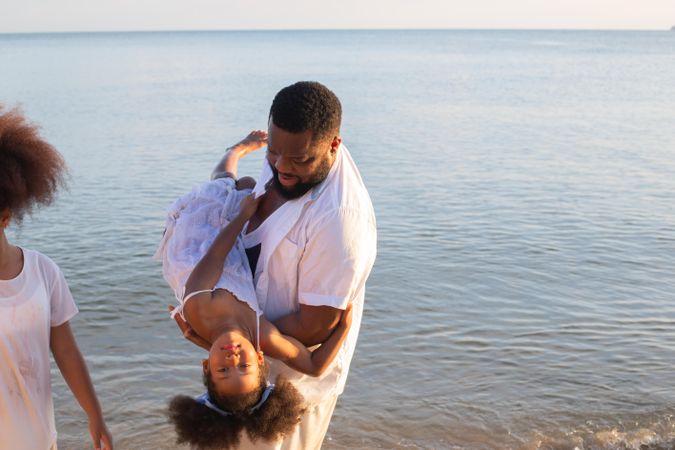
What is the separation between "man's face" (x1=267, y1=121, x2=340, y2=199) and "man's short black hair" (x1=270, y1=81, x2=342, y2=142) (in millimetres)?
25

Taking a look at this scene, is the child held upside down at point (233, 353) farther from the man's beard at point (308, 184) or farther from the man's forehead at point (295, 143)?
the man's forehead at point (295, 143)

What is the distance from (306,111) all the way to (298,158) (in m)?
0.17

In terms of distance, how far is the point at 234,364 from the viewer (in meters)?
3.07

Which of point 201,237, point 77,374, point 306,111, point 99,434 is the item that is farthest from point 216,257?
point 99,434

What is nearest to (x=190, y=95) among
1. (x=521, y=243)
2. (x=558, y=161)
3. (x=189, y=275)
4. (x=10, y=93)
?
(x=10, y=93)

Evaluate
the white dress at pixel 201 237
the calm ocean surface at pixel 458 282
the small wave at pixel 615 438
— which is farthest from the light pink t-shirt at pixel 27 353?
the small wave at pixel 615 438

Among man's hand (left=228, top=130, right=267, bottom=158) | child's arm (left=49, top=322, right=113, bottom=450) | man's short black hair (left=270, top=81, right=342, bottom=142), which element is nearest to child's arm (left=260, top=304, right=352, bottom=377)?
man's short black hair (left=270, top=81, right=342, bottom=142)

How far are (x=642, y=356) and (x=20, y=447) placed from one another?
19.4ft

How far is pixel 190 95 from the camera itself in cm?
3469

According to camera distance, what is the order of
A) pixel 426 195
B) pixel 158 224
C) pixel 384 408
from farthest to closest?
pixel 426 195, pixel 158 224, pixel 384 408

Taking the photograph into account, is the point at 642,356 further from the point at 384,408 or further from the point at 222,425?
the point at 222,425

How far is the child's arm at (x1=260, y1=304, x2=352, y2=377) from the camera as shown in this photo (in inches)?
124

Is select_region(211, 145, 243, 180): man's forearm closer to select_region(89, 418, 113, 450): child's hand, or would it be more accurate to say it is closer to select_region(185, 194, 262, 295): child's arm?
select_region(185, 194, 262, 295): child's arm

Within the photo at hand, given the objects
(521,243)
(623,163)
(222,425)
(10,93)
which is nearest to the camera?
(222,425)
